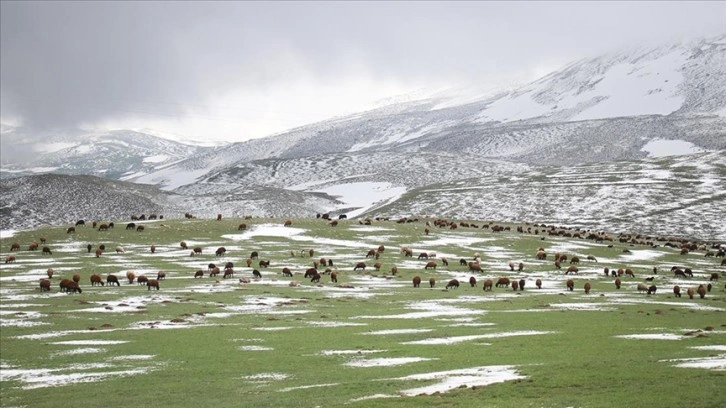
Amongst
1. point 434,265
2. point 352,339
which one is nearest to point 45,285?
point 352,339

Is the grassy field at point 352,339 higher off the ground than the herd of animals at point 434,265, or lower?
lower

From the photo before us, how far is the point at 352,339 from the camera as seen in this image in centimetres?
3397

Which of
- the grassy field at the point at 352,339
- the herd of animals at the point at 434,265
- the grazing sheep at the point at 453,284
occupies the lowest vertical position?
the grassy field at the point at 352,339

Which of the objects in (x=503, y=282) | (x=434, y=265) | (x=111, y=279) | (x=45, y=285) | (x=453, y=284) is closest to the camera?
(x=45, y=285)

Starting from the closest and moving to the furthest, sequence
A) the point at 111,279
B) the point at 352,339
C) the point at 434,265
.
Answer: the point at 352,339
the point at 111,279
the point at 434,265

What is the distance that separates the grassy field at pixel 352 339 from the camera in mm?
22500

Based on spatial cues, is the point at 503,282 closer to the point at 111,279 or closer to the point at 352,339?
the point at 352,339

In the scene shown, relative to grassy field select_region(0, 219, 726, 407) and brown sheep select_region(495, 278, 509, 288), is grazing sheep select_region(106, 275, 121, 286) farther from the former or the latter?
brown sheep select_region(495, 278, 509, 288)

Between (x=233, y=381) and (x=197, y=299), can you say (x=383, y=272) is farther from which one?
(x=233, y=381)

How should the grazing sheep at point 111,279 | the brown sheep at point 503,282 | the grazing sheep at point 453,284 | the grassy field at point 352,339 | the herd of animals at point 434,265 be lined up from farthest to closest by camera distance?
1. the brown sheep at point 503,282
2. the grazing sheep at point 453,284
3. the grazing sheep at point 111,279
4. the herd of animals at point 434,265
5. the grassy field at point 352,339

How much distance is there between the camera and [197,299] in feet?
162

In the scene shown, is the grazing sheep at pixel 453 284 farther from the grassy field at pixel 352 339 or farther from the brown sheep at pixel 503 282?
the brown sheep at pixel 503 282

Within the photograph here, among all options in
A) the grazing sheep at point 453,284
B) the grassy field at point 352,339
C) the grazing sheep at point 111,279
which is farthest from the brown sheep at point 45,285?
the grazing sheep at point 453,284

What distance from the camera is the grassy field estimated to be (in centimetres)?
2250
